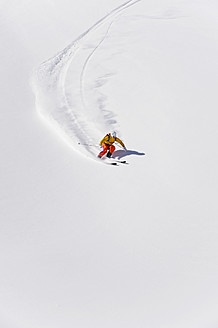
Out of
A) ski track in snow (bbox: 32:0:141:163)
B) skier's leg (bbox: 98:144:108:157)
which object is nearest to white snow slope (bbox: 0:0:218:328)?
ski track in snow (bbox: 32:0:141:163)

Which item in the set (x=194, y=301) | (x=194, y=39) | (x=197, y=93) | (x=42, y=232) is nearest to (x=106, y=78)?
(x=197, y=93)

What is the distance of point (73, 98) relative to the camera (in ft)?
41.6

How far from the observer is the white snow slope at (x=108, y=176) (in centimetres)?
697

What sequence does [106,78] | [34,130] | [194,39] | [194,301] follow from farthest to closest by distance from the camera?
[194,39], [106,78], [34,130], [194,301]

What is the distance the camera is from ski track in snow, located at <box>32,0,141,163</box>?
1114 cm

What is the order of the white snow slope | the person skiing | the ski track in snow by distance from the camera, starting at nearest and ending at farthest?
the white snow slope
the person skiing
the ski track in snow

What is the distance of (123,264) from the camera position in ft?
24.4

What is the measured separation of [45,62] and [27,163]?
611cm

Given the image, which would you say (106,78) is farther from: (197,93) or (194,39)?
(194,39)

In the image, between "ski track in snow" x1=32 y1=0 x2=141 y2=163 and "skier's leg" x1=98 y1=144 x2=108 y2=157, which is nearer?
"skier's leg" x1=98 y1=144 x2=108 y2=157

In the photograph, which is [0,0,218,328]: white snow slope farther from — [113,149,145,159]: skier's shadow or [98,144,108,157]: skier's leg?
[98,144,108,157]: skier's leg

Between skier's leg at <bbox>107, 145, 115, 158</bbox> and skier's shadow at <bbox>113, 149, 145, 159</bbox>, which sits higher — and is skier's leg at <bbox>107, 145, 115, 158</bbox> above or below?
below

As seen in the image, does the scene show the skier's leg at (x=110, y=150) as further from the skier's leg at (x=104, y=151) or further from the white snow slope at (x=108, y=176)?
the white snow slope at (x=108, y=176)

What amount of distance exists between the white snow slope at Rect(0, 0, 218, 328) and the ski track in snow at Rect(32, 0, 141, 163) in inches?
2.1
